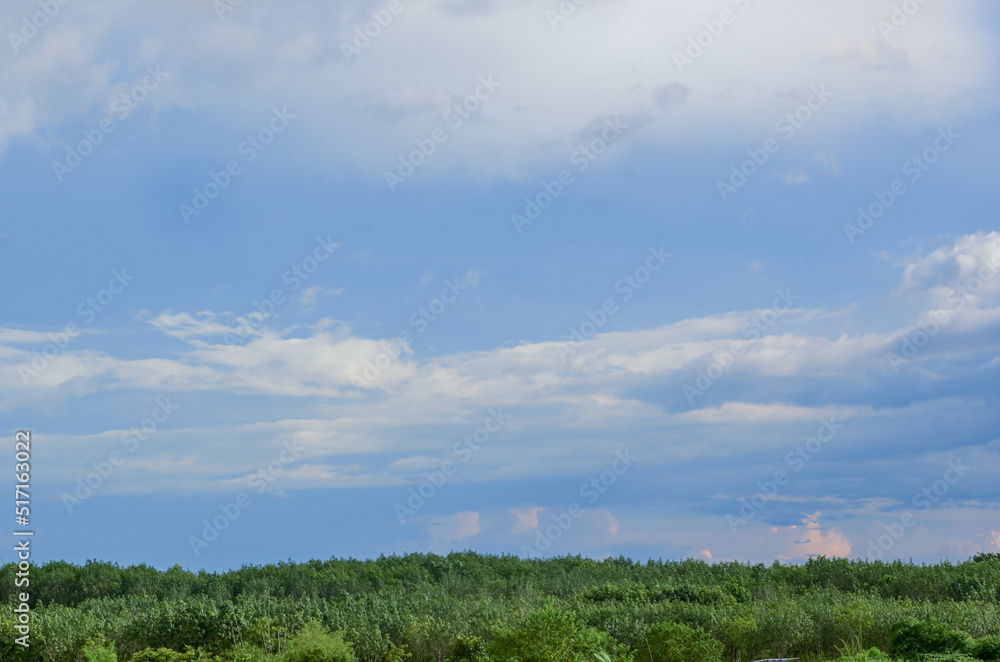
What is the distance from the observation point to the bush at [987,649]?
1047cm

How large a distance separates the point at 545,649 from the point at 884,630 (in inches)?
353

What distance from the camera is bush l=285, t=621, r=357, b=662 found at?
1441 cm

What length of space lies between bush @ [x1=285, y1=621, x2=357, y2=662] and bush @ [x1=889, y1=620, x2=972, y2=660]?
8.85m

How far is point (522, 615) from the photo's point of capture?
60.4ft

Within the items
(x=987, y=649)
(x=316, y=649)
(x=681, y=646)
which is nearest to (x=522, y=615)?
(x=681, y=646)

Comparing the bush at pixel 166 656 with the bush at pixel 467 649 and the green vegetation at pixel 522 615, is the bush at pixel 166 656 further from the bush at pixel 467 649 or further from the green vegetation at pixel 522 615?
the bush at pixel 467 649

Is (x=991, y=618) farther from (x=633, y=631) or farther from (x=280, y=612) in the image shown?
(x=280, y=612)

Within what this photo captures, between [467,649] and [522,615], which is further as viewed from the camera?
[522,615]

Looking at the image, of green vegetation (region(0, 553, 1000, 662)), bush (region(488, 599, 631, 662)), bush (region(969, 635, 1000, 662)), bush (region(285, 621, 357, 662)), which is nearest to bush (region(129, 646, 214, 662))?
green vegetation (region(0, 553, 1000, 662))

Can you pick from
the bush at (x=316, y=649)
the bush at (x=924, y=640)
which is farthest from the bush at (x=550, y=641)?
the bush at (x=316, y=649)

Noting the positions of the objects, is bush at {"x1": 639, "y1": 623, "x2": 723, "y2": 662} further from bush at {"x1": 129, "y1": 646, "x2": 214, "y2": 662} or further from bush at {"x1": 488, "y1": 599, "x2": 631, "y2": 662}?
bush at {"x1": 129, "y1": 646, "x2": 214, "y2": 662}

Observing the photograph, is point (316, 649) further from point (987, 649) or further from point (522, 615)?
point (987, 649)

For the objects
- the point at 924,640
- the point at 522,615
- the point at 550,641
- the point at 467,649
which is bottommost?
the point at 924,640

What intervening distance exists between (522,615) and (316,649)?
5.41 m
